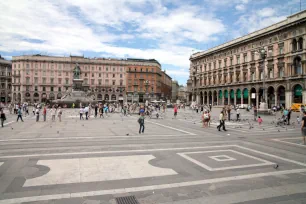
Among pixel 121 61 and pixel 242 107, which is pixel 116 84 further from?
pixel 242 107

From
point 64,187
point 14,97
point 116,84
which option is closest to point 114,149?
point 64,187

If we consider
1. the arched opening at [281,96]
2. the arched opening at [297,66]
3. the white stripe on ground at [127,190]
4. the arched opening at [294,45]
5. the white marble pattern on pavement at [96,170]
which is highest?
the arched opening at [294,45]

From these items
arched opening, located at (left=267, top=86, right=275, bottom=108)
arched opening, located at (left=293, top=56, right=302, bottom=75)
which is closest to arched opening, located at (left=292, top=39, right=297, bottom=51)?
arched opening, located at (left=293, top=56, right=302, bottom=75)

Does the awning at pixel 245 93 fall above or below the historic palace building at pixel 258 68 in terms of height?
below

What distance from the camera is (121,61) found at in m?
101

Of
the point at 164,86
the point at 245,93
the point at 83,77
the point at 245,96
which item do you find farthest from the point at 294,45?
the point at 164,86

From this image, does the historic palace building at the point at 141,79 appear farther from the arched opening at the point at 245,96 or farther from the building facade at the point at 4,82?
the building facade at the point at 4,82

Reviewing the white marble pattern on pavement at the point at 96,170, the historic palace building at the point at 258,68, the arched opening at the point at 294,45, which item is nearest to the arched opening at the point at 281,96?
the historic palace building at the point at 258,68

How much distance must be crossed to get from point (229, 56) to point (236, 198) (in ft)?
224

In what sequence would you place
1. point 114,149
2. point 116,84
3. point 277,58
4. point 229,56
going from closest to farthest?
1. point 114,149
2. point 277,58
3. point 229,56
4. point 116,84

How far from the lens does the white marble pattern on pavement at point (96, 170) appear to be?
6.44 metres

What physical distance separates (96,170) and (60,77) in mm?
96578

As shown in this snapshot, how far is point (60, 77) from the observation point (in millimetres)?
96562

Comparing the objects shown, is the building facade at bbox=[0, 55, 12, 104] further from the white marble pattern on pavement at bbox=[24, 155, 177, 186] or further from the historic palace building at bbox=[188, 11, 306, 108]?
the white marble pattern on pavement at bbox=[24, 155, 177, 186]
